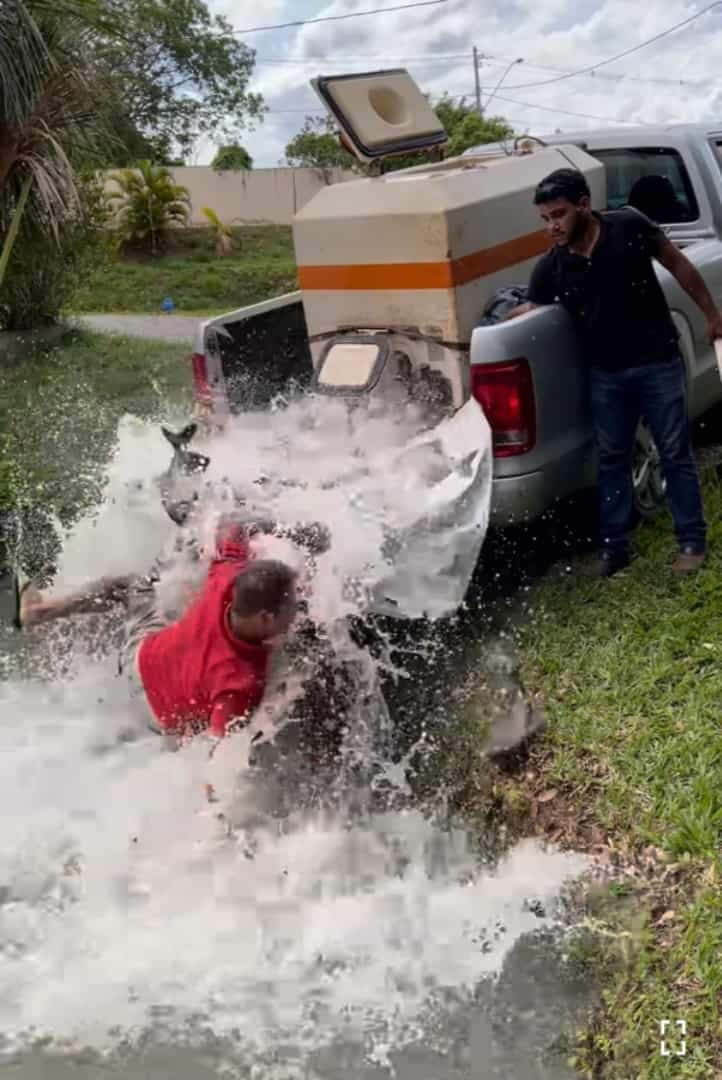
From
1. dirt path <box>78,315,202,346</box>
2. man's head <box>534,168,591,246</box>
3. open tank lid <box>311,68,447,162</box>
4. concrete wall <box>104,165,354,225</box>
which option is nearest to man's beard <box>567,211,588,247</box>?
man's head <box>534,168,591,246</box>

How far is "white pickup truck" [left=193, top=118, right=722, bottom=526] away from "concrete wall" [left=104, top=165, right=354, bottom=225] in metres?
29.4

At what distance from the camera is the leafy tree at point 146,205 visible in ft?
83.1

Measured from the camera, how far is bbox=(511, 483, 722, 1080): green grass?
257 cm

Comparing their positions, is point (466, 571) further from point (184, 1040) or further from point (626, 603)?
point (184, 1040)

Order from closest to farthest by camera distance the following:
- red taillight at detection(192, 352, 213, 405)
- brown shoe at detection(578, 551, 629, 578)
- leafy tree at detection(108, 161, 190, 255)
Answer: brown shoe at detection(578, 551, 629, 578), red taillight at detection(192, 352, 213, 405), leafy tree at detection(108, 161, 190, 255)

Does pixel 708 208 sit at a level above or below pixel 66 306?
above

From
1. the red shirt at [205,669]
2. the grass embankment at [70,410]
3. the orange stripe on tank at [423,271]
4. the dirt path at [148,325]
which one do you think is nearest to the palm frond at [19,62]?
the grass embankment at [70,410]

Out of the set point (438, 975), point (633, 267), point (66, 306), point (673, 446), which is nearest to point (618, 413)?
point (673, 446)

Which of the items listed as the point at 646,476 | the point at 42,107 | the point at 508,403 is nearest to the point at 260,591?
the point at 508,403

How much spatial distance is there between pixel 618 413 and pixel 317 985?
2.58 meters

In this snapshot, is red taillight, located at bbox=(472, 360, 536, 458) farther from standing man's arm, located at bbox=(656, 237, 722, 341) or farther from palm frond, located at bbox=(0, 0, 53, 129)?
palm frond, located at bbox=(0, 0, 53, 129)

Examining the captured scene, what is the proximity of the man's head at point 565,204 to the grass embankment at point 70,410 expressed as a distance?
3.24 m

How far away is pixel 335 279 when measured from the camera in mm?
4848

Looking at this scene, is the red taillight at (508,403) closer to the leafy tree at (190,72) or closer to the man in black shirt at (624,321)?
the man in black shirt at (624,321)
